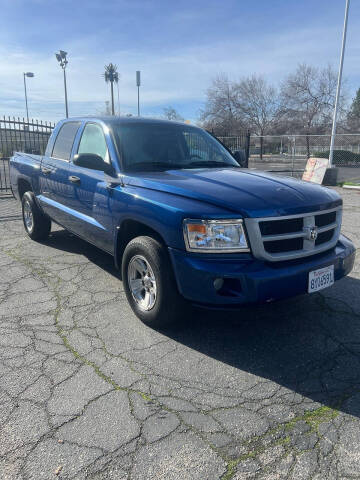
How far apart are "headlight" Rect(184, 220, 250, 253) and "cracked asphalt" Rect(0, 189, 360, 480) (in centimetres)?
50

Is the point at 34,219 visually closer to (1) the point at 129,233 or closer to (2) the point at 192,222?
(1) the point at 129,233

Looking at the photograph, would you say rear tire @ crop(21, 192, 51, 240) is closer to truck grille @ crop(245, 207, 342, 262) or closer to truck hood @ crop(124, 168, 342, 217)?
truck hood @ crop(124, 168, 342, 217)

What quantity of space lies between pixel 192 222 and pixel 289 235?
0.76 metres

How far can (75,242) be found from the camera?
6488 mm

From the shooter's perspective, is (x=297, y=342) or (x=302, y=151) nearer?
(x=297, y=342)

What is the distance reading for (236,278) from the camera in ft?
9.14

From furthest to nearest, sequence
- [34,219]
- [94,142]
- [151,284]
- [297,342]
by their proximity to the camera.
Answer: [34,219] < [94,142] < [151,284] < [297,342]

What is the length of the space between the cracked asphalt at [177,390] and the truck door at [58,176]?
128 centimetres

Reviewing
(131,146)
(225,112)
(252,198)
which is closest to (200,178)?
(252,198)

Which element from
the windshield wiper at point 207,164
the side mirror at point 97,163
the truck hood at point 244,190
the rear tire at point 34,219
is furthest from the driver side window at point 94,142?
the rear tire at point 34,219

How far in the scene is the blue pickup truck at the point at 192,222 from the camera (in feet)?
9.34

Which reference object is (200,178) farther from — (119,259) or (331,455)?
(331,455)

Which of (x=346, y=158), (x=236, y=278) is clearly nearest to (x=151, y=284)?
(x=236, y=278)

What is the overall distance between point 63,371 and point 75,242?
3.81 m
